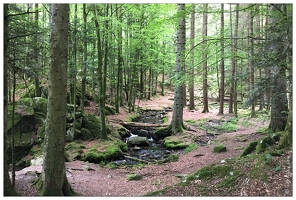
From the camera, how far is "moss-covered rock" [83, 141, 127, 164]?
997 centimetres

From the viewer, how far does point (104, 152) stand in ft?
34.6

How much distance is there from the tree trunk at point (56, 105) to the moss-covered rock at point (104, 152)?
4688 millimetres

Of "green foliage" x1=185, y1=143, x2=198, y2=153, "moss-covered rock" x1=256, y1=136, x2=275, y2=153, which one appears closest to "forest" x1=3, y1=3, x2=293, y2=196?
"moss-covered rock" x1=256, y1=136, x2=275, y2=153

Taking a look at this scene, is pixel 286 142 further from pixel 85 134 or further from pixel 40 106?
pixel 40 106

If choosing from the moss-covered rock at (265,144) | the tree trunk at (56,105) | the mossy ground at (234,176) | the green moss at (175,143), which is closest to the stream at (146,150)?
the green moss at (175,143)

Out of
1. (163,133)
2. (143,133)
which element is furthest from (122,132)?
(163,133)

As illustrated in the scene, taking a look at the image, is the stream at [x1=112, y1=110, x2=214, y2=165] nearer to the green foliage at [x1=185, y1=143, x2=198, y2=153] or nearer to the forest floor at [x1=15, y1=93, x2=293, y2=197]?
the green foliage at [x1=185, y1=143, x2=198, y2=153]

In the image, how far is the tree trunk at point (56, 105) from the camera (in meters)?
5.08

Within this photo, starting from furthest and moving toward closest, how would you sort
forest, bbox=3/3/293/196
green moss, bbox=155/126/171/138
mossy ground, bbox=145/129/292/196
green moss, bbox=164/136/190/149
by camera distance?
1. green moss, bbox=155/126/171/138
2. green moss, bbox=164/136/190/149
3. forest, bbox=3/3/293/196
4. mossy ground, bbox=145/129/292/196

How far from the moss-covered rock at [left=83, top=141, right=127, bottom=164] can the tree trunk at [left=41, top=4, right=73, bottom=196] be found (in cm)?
469

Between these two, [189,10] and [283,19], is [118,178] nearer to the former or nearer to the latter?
[189,10]

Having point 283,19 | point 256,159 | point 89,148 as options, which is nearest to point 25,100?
point 89,148

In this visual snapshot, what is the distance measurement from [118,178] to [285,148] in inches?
188

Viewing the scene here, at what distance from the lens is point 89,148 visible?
11148 millimetres
